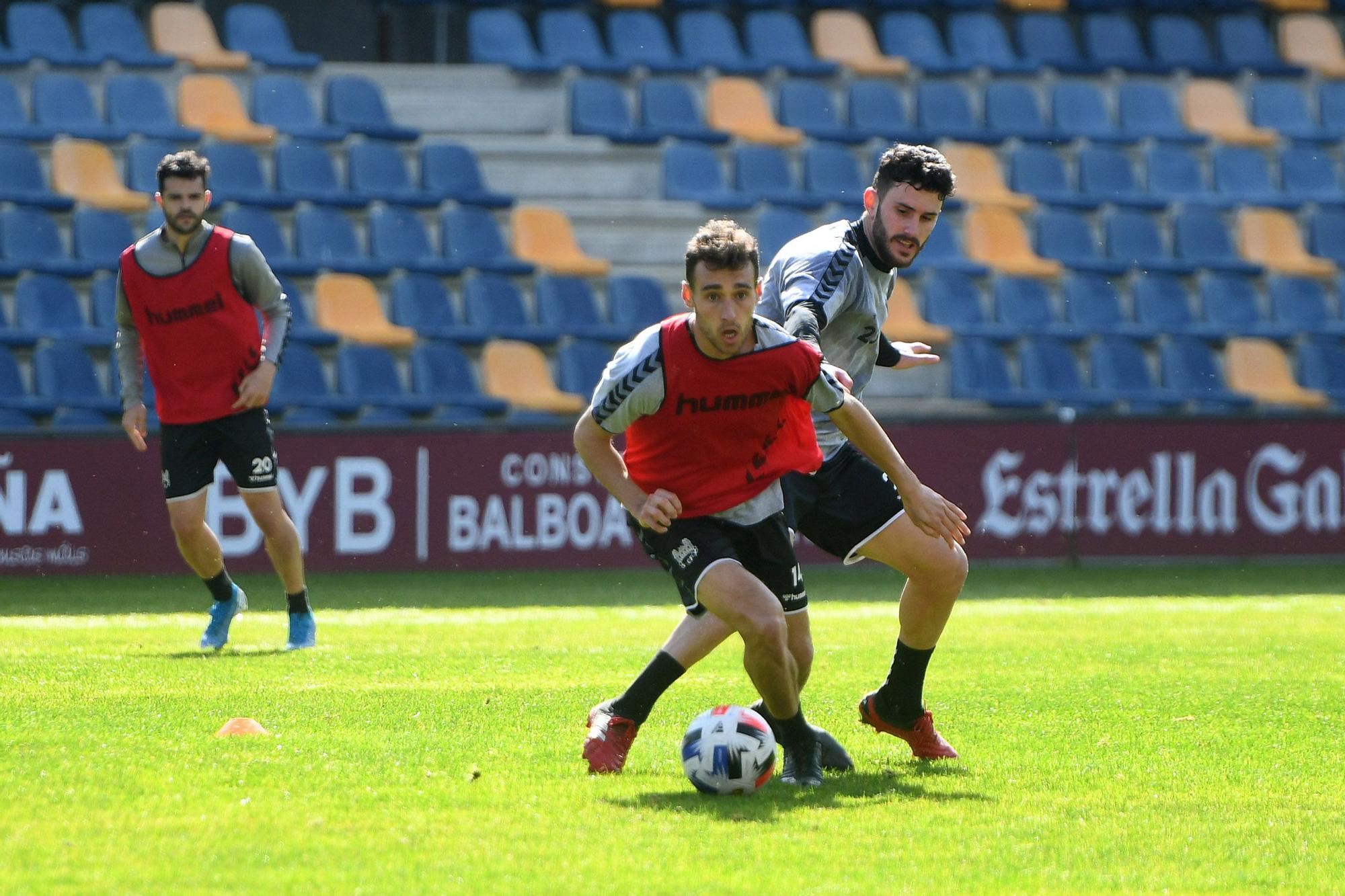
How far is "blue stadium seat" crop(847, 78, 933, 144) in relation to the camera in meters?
18.4

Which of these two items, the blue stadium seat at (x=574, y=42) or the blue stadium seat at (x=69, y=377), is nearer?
the blue stadium seat at (x=69, y=377)

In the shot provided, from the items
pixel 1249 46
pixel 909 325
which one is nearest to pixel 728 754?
pixel 909 325

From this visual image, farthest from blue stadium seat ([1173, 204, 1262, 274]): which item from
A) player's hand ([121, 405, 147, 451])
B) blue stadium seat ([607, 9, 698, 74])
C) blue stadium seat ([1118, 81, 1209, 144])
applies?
player's hand ([121, 405, 147, 451])

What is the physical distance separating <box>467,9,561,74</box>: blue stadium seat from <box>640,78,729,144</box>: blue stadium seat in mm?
948

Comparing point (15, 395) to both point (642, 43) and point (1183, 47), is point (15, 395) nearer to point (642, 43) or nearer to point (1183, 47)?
point (642, 43)

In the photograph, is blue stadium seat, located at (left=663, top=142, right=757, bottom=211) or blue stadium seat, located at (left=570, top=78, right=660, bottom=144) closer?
blue stadium seat, located at (left=663, top=142, right=757, bottom=211)

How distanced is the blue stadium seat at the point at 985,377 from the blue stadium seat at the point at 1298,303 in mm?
3298

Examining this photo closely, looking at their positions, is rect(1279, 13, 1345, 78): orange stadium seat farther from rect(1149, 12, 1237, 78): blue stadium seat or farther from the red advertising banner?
the red advertising banner

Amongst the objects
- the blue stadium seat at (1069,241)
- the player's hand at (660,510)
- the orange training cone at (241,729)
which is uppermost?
the blue stadium seat at (1069,241)

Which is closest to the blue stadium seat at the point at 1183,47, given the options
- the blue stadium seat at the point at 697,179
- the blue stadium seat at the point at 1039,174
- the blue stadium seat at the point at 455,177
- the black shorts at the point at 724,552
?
the blue stadium seat at the point at 1039,174

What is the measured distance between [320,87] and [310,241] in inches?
99.3

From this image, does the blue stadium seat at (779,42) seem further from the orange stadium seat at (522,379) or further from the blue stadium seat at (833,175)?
the orange stadium seat at (522,379)

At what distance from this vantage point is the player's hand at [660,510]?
514 centimetres

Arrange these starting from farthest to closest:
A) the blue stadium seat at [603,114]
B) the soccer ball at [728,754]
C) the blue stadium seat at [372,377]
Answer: the blue stadium seat at [603,114], the blue stadium seat at [372,377], the soccer ball at [728,754]
